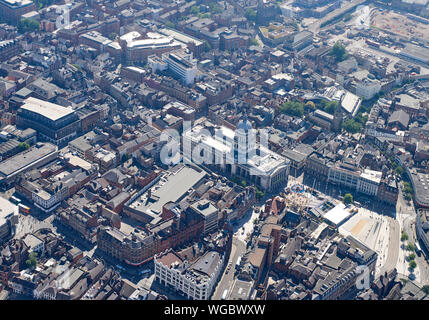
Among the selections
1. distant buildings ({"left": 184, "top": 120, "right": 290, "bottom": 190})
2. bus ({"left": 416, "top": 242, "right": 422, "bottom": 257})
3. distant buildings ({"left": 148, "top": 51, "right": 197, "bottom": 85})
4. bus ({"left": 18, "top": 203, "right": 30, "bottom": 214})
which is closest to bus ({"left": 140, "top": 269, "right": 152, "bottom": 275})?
bus ({"left": 18, "top": 203, "right": 30, "bottom": 214})

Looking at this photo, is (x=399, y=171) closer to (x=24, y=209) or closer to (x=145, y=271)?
(x=145, y=271)

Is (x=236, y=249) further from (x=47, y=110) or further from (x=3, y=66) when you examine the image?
(x=3, y=66)

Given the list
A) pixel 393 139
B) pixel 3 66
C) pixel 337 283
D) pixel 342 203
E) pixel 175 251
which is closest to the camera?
pixel 337 283

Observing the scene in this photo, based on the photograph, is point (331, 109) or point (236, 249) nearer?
point (236, 249)

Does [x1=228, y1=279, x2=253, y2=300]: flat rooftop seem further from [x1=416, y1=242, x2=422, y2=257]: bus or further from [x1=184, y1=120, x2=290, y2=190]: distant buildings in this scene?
[x1=416, y1=242, x2=422, y2=257]: bus

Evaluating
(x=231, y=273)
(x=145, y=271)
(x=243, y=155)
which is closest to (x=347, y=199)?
(x=243, y=155)

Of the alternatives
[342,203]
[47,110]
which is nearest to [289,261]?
[342,203]

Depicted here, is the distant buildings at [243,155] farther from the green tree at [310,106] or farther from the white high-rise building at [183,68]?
the green tree at [310,106]
